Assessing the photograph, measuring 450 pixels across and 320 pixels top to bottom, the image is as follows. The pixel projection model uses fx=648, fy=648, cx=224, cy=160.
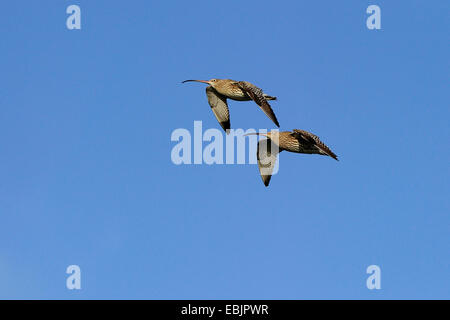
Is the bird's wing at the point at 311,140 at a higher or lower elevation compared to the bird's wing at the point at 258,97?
lower

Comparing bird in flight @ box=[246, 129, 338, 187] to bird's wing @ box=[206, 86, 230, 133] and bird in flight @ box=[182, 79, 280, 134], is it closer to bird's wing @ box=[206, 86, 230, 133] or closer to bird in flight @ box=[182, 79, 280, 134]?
bird in flight @ box=[182, 79, 280, 134]

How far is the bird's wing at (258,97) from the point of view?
78.5 ft

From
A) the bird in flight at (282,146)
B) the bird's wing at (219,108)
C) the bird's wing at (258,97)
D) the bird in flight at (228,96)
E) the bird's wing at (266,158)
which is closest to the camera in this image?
the bird's wing at (258,97)

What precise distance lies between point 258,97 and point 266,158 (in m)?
3.95

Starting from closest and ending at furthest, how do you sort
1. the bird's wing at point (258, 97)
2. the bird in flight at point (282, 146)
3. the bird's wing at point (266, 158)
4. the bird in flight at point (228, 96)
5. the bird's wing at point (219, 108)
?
the bird's wing at point (258, 97), the bird in flight at point (282, 146), the bird in flight at point (228, 96), the bird's wing at point (266, 158), the bird's wing at point (219, 108)

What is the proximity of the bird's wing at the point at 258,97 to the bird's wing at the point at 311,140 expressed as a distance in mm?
1733

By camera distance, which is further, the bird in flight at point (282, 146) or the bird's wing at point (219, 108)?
the bird's wing at point (219, 108)

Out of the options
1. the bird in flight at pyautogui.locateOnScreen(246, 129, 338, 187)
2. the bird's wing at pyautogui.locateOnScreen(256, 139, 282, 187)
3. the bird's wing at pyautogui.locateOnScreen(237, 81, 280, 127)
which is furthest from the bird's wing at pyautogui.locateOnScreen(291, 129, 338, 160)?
the bird's wing at pyautogui.locateOnScreen(256, 139, 282, 187)

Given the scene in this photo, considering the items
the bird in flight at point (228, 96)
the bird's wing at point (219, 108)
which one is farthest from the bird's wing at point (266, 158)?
the bird's wing at point (219, 108)

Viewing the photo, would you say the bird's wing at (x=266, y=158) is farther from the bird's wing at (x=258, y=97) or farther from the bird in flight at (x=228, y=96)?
the bird's wing at (x=258, y=97)

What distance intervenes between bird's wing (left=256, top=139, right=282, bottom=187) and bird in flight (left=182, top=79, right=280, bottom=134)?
205 centimetres

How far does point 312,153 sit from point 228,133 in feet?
17.4

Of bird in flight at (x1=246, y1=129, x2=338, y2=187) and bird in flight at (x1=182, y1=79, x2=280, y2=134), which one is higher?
bird in flight at (x1=182, y1=79, x2=280, y2=134)

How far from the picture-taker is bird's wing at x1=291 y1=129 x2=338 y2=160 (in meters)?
24.0
